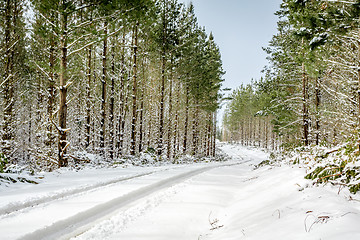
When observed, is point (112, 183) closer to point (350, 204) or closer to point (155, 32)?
point (350, 204)

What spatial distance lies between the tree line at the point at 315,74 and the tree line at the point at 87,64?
6.27m

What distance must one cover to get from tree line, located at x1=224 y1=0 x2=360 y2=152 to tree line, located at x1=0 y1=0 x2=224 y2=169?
6269mm

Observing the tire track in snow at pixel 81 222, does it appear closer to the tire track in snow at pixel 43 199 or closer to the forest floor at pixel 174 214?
the forest floor at pixel 174 214

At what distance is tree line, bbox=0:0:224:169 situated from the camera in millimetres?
8445

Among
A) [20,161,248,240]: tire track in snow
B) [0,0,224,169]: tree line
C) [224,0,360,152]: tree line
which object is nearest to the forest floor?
[20,161,248,240]: tire track in snow

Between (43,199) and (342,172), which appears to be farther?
(43,199)

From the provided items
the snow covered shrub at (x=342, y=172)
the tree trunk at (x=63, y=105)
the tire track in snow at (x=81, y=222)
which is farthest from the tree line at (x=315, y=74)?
the tree trunk at (x=63, y=105)

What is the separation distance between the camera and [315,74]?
735 centimetres

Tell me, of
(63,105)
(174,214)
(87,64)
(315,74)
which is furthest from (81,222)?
(87,64)

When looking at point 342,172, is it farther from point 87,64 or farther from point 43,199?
point 87,64

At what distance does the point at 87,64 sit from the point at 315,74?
50.3 feet

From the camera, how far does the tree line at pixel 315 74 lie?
570cm

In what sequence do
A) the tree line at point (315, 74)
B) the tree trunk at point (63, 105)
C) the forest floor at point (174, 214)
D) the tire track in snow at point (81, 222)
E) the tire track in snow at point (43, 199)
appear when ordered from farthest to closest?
the tree trunk at point (63, 105) → the tree line at point (315, 74) → the tire track in snow at point (43, 199) → the tire track in snow at point (81, 222) → the forest floor at point (174, 214)

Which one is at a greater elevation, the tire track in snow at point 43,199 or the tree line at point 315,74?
the tree line at point 315,74
